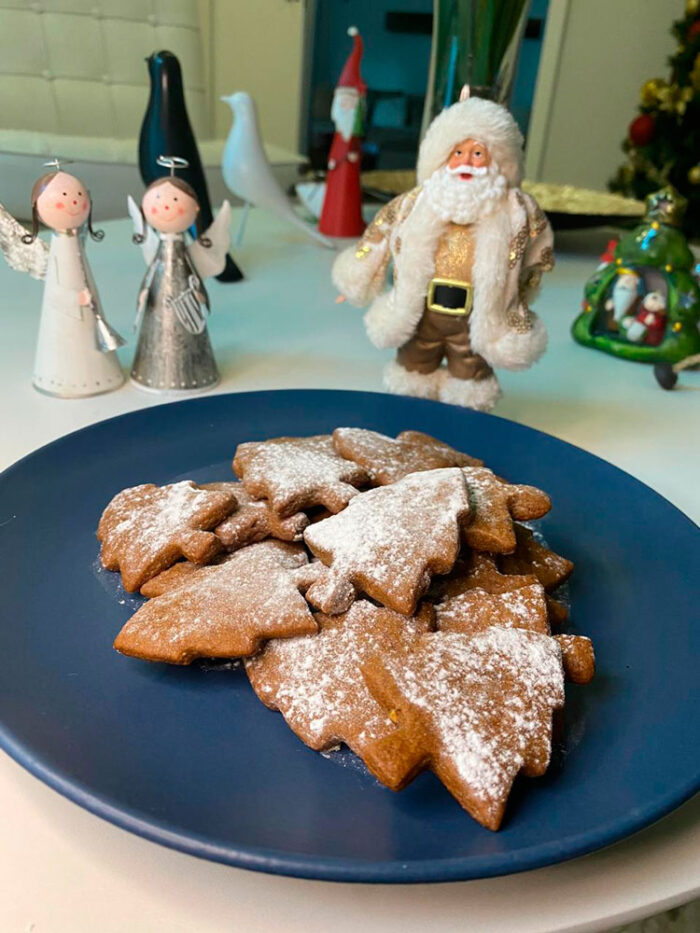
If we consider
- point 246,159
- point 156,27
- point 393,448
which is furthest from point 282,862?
point 156,27

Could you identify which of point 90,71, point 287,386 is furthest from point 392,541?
point 90,71

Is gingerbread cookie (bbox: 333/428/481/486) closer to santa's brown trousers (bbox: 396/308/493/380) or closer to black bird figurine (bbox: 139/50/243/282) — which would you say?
santa's brown trousers (bbox: 396/308/493/380)

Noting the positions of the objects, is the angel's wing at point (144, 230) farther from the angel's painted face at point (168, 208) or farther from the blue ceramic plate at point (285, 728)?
the blue ceramic plate at point (285, 728)

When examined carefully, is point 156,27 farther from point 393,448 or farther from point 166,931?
point 166,931

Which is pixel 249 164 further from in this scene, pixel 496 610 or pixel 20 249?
pixel 496 610

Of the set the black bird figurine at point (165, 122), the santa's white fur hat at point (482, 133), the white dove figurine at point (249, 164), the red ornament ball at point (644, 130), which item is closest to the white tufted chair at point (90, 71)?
the white dove figurine at point (249, 164)
